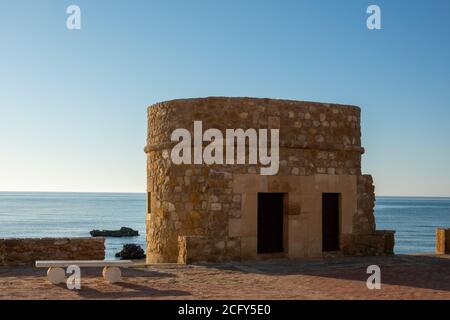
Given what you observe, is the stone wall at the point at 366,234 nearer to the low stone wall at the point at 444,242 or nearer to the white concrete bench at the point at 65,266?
the low stone wall at the point at 444,242

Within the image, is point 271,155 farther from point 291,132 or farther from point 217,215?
point 217,215

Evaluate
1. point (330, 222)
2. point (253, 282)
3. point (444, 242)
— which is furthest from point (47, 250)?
point (444, 242)

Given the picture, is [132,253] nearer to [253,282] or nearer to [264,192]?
[264,192]

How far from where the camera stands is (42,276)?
10.3 meters

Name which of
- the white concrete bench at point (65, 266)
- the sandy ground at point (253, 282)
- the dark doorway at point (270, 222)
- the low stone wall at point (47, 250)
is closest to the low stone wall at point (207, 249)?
the sandy ground at point (253, 282)

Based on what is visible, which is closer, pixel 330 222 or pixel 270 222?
pixel 270 222

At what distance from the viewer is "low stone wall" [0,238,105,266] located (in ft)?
38.8

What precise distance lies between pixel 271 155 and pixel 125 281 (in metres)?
4.81

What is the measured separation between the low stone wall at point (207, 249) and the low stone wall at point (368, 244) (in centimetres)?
307

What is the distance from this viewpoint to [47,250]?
12039mm

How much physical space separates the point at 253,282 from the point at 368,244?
5.27 meters

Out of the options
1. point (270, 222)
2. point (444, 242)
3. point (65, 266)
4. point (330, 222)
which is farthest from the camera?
point (444, 242)
